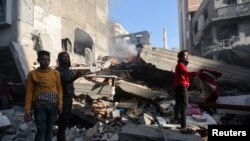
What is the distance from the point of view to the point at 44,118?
4.70 metres

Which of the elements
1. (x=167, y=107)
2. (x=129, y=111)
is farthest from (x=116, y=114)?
(x=167, y=107)

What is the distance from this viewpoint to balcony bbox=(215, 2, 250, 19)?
26.1m

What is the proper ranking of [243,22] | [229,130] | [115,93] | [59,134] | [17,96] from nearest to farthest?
1. [229,130]
2. [59,134]
3. [115,93]
4. [17,96]
5. [243,22]

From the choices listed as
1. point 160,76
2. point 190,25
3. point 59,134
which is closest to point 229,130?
point 59,134

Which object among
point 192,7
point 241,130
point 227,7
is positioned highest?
point 192,7

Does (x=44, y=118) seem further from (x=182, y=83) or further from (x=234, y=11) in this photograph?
(x=234, y=11)

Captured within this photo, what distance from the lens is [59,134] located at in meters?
5.43

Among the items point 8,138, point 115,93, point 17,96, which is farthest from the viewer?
point 17,96

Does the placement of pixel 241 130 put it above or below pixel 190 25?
below

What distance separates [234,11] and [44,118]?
24416 mm

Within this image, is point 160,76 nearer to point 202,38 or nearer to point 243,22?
point 243,22

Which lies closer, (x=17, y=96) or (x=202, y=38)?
(x=17, y=96)

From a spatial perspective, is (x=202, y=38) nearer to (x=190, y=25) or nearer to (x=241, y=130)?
(x=190, y=25)

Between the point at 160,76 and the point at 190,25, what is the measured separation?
91.4ft
